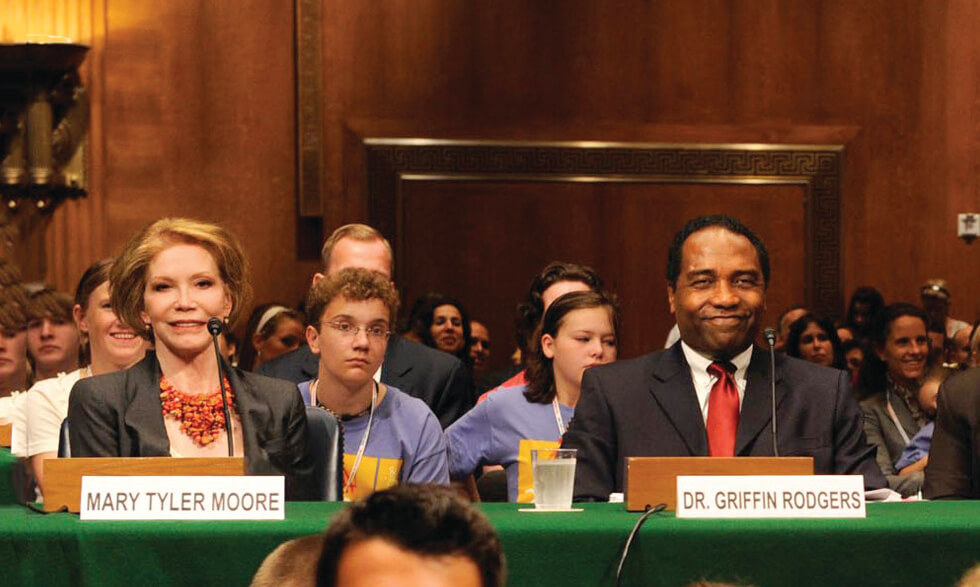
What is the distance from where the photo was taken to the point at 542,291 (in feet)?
18.2

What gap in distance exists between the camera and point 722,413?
3.56 m

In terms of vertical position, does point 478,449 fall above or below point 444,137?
below

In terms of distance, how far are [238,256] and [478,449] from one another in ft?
4.07

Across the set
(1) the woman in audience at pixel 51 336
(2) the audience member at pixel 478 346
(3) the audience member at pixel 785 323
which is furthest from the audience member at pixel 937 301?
(1) the woman in audience at pixel 51 336

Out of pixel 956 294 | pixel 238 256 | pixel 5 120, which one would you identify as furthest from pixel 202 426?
pixel 956 294

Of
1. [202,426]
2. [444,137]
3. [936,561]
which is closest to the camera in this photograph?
[936,561]

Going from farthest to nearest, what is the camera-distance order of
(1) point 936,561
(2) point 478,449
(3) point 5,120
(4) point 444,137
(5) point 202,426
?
(4) point 444,137, (3) point 5,120, (2) point 478,449, (5) point 202,426, (1) point 936,561

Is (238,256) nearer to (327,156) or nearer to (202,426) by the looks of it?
(202,426)

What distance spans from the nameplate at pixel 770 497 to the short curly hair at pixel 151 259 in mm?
1269

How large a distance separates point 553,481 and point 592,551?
273 mm

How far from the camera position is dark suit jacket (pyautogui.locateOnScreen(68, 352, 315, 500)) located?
3.24 m

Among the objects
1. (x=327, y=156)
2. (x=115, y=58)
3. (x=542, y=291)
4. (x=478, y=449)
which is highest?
(x=115, y=58)

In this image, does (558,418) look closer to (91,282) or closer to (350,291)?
(350,291)

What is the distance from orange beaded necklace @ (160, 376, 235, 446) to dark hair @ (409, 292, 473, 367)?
13.7ft
